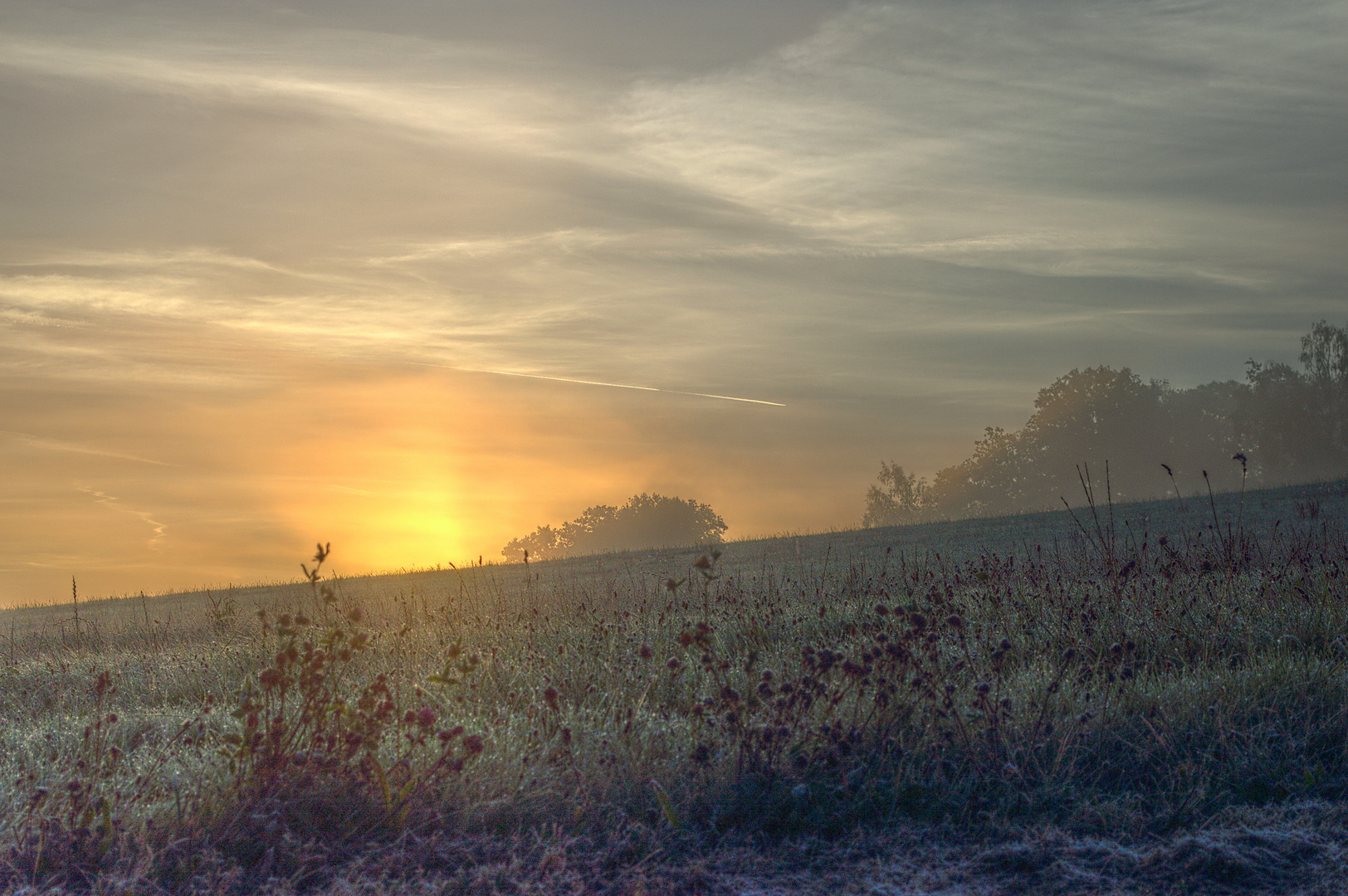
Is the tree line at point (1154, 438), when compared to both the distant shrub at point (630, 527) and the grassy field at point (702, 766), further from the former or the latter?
the grassy field at point (702, 766)

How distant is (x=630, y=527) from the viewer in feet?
235

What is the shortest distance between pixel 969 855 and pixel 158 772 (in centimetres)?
405

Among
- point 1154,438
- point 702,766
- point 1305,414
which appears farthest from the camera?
point 1154,438

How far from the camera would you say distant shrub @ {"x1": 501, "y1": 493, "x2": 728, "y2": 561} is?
233 ft

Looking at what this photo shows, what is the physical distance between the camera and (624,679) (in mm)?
6555

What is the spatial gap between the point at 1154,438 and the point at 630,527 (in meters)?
37.0

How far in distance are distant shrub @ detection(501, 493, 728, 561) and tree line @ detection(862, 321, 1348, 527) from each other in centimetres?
1613

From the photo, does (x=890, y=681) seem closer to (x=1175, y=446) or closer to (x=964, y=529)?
(x=964, y=529)

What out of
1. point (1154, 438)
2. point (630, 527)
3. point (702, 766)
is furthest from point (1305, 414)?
point (702, 766)

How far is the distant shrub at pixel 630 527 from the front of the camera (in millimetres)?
70938

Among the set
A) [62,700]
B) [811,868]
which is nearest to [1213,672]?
[811,868]

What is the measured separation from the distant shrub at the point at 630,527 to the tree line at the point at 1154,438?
1613 centimetres

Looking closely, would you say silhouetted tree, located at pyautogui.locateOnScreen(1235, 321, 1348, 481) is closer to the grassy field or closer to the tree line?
the tree line

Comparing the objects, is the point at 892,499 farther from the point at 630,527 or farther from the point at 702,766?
the point at 702,766
